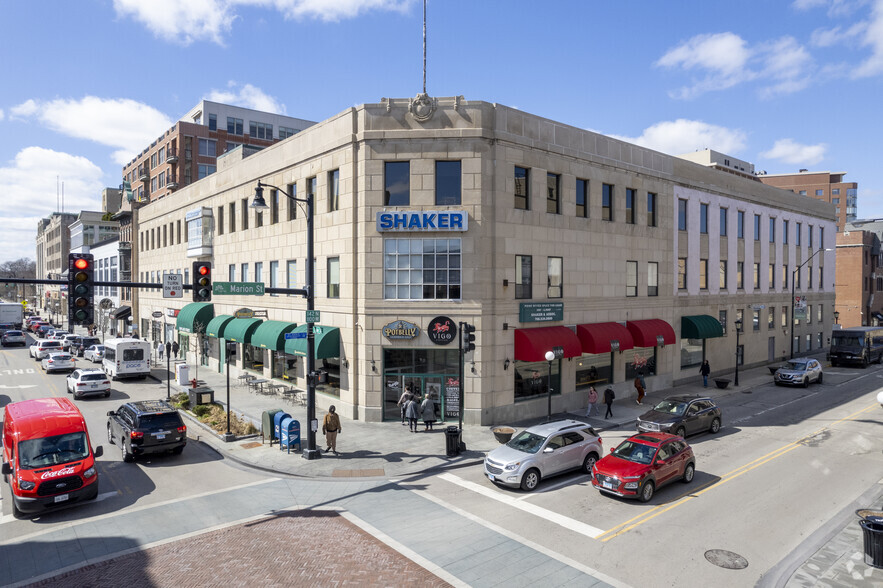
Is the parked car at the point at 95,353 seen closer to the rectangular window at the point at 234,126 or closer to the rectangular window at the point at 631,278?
the rectangular window at the point at 234,126

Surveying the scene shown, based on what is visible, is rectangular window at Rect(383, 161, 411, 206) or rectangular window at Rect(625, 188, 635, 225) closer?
rectangular window at Rect(383, 161, 411, 206)

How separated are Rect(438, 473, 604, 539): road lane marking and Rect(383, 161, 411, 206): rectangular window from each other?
41.1 feet

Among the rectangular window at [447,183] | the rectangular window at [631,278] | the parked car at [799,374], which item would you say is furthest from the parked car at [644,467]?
the parked car at [799,374]

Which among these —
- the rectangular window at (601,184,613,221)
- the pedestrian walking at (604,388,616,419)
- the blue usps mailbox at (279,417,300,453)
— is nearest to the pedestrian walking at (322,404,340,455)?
the blue usps mailbox at (279,417,300,453)

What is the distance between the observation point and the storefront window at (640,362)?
30.2 metres

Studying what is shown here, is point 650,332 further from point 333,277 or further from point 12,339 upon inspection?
point 12,339

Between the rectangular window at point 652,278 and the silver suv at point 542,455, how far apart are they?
660 inches

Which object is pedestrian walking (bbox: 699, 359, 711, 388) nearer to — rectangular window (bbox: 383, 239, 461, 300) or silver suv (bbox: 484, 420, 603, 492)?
silver suv (bbox: 484, 420, 603, 492)

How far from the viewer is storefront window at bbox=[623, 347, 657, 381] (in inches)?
1191

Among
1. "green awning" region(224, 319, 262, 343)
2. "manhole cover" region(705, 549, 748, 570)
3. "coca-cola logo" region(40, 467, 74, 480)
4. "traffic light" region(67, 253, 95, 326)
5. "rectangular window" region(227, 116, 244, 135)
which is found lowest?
"manhole cover" region(705, 549, 748, 570)

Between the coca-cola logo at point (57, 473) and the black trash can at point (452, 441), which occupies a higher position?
the coca-cola logo at point (57, 473)

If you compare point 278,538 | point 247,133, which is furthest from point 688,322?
point 247,133

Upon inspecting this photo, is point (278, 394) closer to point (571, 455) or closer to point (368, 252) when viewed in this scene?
point (368, 252)

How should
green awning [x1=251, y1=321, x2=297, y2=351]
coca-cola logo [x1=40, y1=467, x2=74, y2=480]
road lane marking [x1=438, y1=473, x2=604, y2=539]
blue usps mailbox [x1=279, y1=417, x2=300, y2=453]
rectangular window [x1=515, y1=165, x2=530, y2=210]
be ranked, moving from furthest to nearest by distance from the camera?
green awning [x1=251, y1=321, x2=297, y2=351] < rectangular window [x1=515, y1=165, x2=530, y2=210] < blue usps mailbox [x1=279, y1=417, x2=300, y2=453] < coca-cola logo [x1=40, y1=467, x2=74, y2=480] < road lane marking [x1=438, y1=473, x2=604, y2=539]
